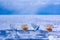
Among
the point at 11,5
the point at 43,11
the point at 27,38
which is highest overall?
the point at 11,5

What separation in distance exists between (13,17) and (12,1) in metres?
0.20

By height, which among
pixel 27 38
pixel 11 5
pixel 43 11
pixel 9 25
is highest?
pixel 11 5

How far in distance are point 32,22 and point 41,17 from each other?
0.13 m

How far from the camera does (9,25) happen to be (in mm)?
1617

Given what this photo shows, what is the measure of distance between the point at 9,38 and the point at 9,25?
16cm

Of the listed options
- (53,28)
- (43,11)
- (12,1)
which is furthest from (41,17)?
(12,1)

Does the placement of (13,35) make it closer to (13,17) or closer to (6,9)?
(13,17)

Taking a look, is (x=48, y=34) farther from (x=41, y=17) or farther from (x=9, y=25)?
(x=9, y=25)

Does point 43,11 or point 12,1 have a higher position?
point 12,1

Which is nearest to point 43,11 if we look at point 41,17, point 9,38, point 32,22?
point 41,17

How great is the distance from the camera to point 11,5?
1.64m

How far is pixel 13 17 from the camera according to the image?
1.62 m

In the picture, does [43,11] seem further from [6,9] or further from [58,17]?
[6,9]

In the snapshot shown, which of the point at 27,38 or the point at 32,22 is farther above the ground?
the point at 32,22
